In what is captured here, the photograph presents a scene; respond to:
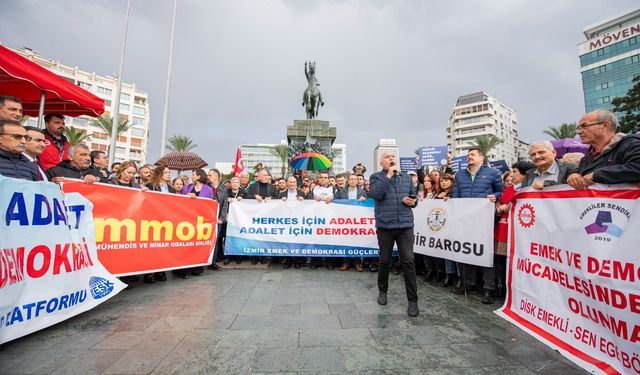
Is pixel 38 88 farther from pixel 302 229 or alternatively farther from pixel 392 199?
pixel 392 199

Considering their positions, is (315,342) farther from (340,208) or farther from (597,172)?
(340,208)

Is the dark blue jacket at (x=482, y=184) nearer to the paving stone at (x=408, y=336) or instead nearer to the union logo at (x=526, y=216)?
the union logo at (x=526, y=216)

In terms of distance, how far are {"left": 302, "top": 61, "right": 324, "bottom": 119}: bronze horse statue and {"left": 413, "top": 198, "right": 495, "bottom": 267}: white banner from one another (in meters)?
11.7

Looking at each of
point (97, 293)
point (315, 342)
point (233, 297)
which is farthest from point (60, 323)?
point (315, 342)

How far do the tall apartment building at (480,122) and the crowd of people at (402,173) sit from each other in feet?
227

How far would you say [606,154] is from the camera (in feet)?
7.78

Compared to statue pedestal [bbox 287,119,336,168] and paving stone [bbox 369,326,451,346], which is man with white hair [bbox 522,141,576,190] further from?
statue pedestal [bbox 287,119,336,168]

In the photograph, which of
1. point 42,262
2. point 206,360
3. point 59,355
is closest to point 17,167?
point 42,262

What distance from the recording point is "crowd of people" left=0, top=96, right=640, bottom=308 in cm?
244

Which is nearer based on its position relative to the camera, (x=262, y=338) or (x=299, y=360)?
(x=299, y=360)

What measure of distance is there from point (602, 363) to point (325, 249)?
13.3ft

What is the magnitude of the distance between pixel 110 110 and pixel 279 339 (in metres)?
78.6

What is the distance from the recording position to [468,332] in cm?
271

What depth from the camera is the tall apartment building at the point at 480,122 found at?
68.4m
